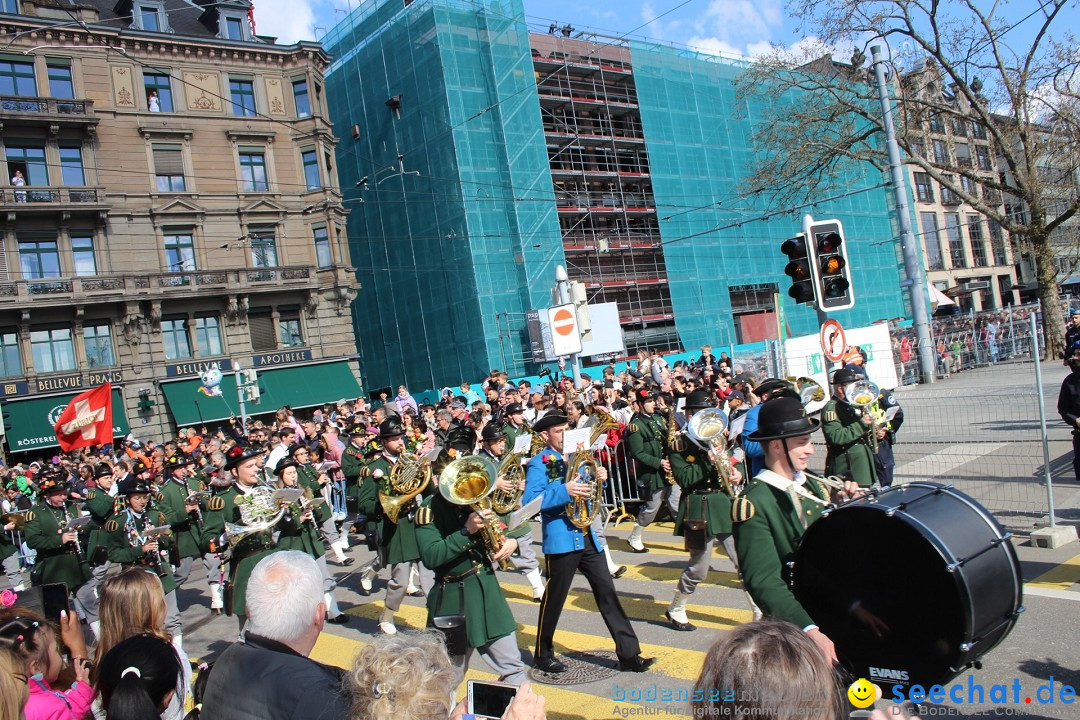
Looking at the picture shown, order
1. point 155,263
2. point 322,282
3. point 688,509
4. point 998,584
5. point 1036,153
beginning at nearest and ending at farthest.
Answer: point 998,584 → point 688,509 → point 1036,153 → point 155,263 → point 322,282

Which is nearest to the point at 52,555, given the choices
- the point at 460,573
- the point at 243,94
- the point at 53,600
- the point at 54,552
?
the point at 54,552

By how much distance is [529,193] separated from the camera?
113 feet

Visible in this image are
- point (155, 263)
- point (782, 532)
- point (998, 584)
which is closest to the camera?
point (998, 584)

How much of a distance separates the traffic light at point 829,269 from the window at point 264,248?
2708 cm

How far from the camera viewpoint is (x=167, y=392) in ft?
97.2

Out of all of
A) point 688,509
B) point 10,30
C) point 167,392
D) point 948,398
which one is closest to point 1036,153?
point 948,398

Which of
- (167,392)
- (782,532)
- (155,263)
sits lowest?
(782,532)

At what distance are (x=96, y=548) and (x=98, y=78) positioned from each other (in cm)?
2738

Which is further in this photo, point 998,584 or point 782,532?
point 782,532

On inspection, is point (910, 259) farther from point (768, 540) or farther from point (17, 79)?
point (17, 79)

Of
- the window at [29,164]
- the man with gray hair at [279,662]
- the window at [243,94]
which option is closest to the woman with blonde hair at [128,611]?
the man with gray hair at [279,662]

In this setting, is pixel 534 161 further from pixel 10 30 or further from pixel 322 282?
pixel 10 30

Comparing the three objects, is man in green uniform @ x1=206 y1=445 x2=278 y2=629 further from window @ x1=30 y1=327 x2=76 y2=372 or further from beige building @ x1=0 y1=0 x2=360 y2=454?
window @ x1=30 y1=327 x2=76 y2=372

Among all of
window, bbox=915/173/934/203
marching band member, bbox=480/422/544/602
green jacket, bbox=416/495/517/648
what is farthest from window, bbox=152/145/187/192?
window, bbox=915/173/934/203
